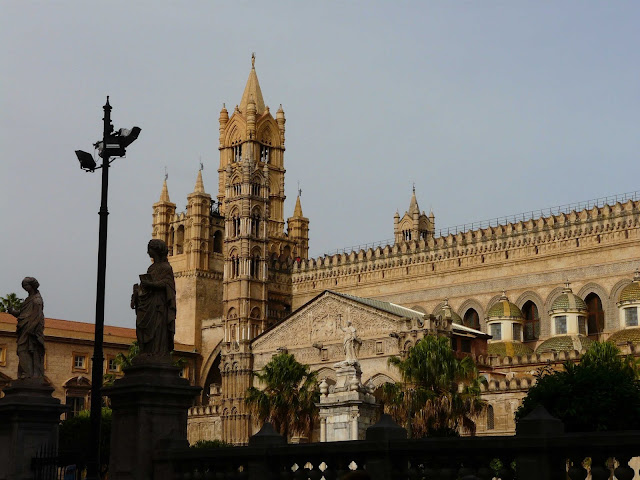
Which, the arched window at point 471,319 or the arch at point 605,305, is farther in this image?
the arched window at point 471,319

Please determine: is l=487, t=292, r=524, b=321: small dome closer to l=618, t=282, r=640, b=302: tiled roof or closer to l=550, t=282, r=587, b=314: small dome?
l=550, t=282, r=587, b=314: small dome

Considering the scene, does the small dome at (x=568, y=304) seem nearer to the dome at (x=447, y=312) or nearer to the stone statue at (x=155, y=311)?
the dome at (x=447, y=312)

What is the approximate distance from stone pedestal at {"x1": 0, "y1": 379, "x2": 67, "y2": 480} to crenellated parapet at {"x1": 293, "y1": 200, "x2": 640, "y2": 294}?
52904 mm

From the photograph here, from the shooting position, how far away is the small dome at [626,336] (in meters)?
56.8

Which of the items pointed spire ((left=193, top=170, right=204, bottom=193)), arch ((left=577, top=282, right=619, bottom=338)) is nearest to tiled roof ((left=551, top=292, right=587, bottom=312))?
Answer: arch ((left=577, top=282, right=619, bottom=338))

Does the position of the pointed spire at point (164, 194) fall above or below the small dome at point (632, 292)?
above

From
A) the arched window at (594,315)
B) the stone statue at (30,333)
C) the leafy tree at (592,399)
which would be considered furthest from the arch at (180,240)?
the stone statue at (30,333)

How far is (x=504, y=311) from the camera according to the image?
6694 cm

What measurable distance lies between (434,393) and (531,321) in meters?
23.9

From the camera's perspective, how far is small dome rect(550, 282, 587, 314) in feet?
209

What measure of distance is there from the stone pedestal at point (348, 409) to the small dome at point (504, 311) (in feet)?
73.3

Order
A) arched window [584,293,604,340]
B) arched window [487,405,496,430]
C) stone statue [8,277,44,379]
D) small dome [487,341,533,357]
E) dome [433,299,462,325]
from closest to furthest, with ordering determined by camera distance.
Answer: stone statue [8,277,44,379], arched window [487,405,496,430], small dome [487,341,533,357], arched window [584,293,604,340], dome [433,299,462,325]

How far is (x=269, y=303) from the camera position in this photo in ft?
270

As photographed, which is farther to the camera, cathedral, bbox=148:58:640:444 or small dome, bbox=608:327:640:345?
cathedral, bbox=148:58:640:444
